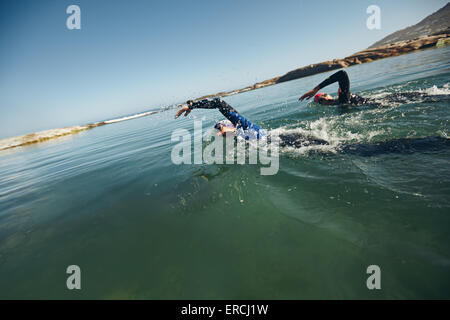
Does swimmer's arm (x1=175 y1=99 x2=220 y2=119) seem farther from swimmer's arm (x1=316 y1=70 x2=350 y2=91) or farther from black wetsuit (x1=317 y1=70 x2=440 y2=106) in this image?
swimmer's arm (x1=316 y1=70 x2=350 y2=91)

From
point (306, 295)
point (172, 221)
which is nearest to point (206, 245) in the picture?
point (172, 221)

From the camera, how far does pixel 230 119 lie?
249 inches

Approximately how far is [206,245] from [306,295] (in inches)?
48.0

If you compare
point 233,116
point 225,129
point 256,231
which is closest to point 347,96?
point 233,116

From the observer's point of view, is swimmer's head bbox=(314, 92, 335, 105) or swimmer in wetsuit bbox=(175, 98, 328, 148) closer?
swimmer in wetsuit bbox=(175, 98, 328, 148)

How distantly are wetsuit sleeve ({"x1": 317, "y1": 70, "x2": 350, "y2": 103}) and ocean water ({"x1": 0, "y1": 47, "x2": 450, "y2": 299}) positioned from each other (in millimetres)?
3461

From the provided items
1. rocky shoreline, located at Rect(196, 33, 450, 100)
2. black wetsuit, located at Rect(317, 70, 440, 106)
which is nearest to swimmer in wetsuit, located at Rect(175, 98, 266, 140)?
black wetsuit, located at Rect(317, 70, 440, 106)

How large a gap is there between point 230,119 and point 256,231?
15.1 feet

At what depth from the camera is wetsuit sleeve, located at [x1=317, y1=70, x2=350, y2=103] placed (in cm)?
725

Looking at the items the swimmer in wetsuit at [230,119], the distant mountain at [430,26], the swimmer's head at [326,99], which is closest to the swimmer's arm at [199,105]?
the swimmer in wetsuit at [230,119]

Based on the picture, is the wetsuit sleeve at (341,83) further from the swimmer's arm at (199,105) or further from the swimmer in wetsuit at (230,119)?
the swimmer's arm at (199,105)

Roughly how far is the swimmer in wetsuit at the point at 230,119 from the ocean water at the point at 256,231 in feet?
6.35

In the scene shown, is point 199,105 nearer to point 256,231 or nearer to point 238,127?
point 238,127

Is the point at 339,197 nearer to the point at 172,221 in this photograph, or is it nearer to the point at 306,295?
the point at 306,295
